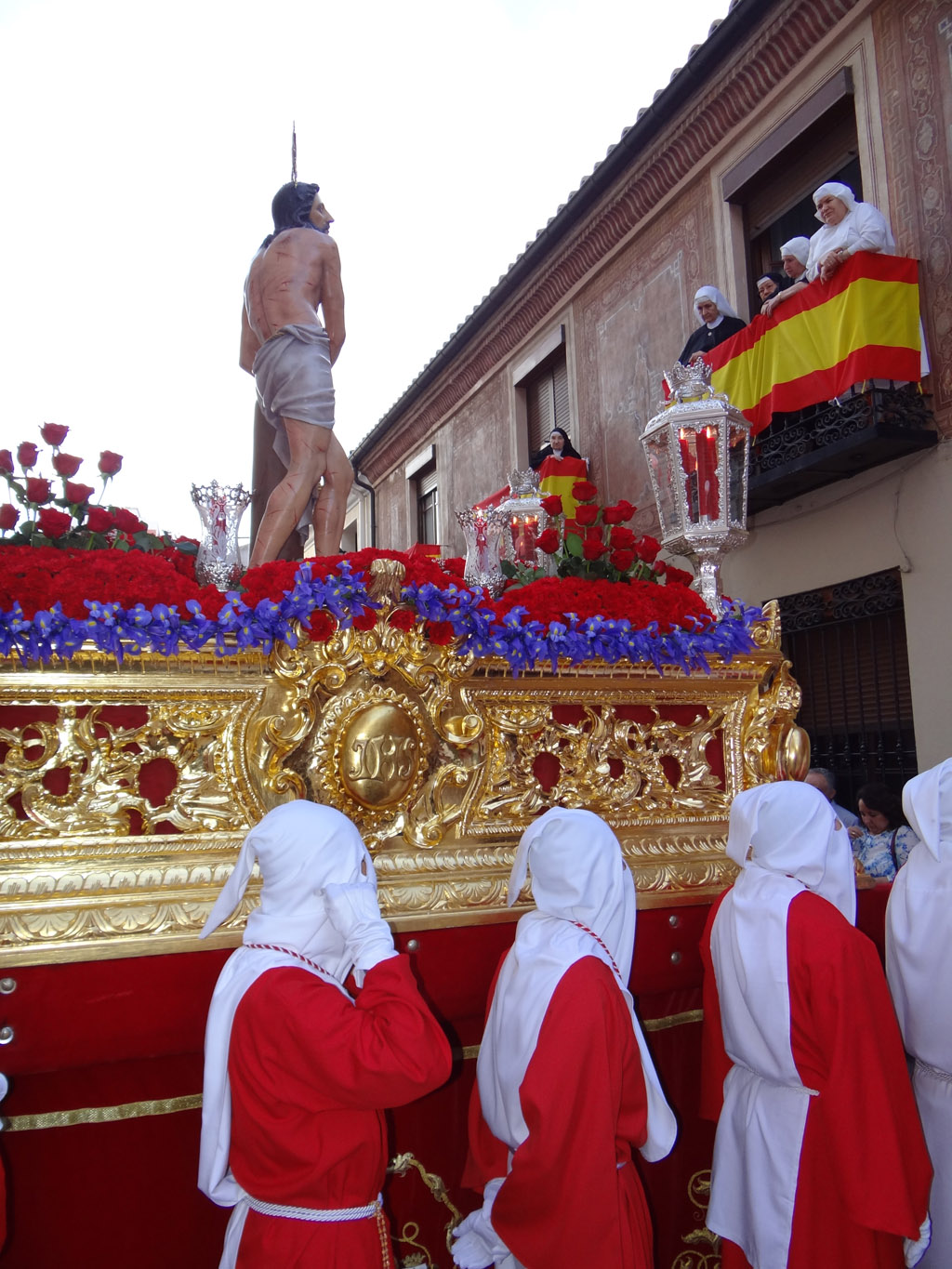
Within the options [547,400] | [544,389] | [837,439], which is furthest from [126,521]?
[544,389]

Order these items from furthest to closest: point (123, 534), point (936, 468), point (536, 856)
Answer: point (936, 468)
point (123, 534)
point (536, 856)

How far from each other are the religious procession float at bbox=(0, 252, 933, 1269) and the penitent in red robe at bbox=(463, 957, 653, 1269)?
0.72 m

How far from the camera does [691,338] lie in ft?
26.7

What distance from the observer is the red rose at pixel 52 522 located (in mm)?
2551

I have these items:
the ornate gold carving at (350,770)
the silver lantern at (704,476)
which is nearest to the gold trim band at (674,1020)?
the ornate gold carving at (350,770)

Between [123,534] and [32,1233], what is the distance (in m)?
1.78

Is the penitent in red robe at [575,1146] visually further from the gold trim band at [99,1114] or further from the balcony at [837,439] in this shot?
the balcony at [837,439]

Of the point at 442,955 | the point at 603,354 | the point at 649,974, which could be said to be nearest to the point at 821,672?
the point at 603,354

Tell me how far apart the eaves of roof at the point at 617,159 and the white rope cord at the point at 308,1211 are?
833 centimetres

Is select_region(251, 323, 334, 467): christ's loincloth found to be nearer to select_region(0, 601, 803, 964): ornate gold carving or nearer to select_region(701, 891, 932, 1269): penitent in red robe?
select_region(0, 601, 803, 964): ornate gold carving

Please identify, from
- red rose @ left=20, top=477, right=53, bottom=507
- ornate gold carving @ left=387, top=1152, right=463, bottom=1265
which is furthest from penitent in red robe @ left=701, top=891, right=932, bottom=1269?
red rose @ left=20, top=477, right=53, bottom=507

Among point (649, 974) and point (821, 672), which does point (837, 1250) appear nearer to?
point (649, 974)

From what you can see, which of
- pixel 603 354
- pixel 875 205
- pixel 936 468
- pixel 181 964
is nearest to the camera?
pixel 181 964

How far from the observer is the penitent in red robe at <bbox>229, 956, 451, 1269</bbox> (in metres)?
1.67
